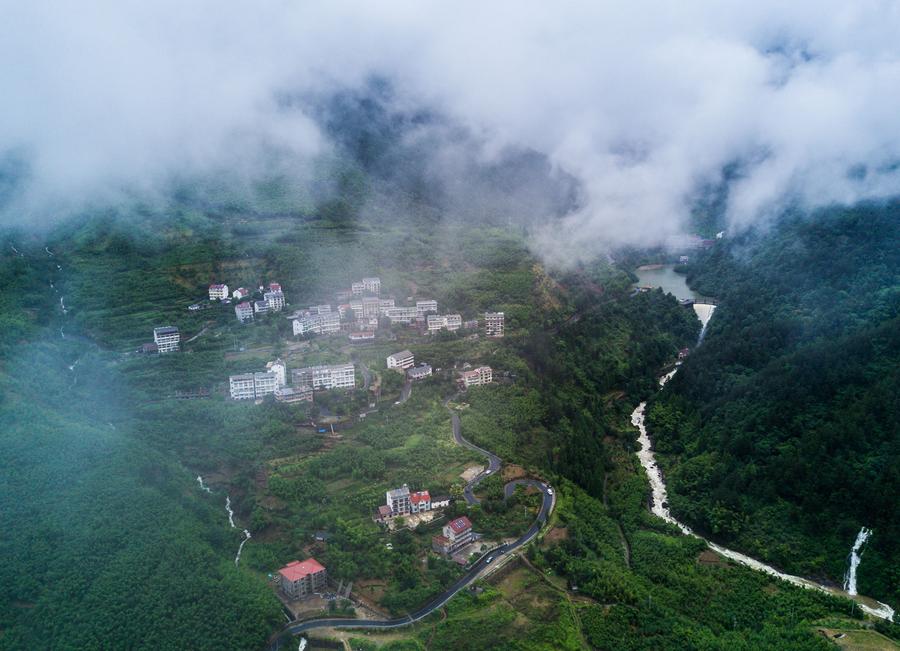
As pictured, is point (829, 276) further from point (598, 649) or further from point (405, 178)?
point (405, 178)

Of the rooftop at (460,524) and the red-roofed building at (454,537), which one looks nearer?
the red-roofed building at (454,537)

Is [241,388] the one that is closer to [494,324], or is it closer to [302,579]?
[302,579]

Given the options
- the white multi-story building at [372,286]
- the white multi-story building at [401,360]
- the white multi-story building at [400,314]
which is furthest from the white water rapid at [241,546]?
the white multi-story building at [372,286]

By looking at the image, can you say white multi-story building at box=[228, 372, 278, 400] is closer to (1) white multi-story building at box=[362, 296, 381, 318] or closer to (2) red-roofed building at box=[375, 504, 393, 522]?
(1) white multi-story building at box=[362, 296, 381, 318]

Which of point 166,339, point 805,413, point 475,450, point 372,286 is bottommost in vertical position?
point 475,450

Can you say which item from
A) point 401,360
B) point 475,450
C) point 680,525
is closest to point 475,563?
point 475,450

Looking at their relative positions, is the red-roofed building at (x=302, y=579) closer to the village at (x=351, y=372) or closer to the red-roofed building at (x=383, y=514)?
the village at (x=351, y=372)

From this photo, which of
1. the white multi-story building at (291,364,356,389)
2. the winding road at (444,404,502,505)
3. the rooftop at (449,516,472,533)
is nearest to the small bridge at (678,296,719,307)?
the winding road at (444,404,502,505)
